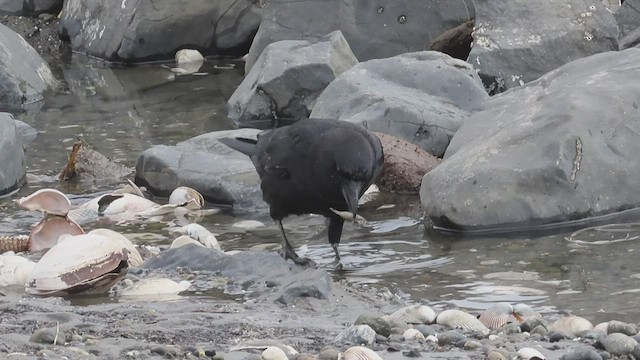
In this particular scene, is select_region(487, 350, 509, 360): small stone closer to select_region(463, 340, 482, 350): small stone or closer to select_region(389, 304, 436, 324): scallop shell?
select_region(463, 340, 482, 350): small stone

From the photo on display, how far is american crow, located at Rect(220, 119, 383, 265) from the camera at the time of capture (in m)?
6.05

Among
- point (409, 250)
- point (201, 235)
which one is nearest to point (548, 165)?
point (409, 250)

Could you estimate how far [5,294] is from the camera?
5.58 metres

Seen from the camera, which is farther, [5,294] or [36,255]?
[36,255]

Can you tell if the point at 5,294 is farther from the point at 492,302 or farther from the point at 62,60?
the point at 62,60

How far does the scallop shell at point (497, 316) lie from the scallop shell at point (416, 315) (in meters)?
0.22

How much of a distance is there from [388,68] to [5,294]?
14.7 ft

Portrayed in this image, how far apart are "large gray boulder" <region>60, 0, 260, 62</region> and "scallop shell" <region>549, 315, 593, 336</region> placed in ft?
28.0

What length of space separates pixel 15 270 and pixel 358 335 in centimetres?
190

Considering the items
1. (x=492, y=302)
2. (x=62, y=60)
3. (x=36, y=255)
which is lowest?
(x=62, y=60)

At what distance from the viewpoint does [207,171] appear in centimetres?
834

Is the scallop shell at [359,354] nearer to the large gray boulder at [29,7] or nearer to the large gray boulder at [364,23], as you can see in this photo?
the large gray boulder at [364,23]

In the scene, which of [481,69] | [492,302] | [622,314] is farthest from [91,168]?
[622,314]

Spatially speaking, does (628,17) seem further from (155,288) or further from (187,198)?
(155,288)
